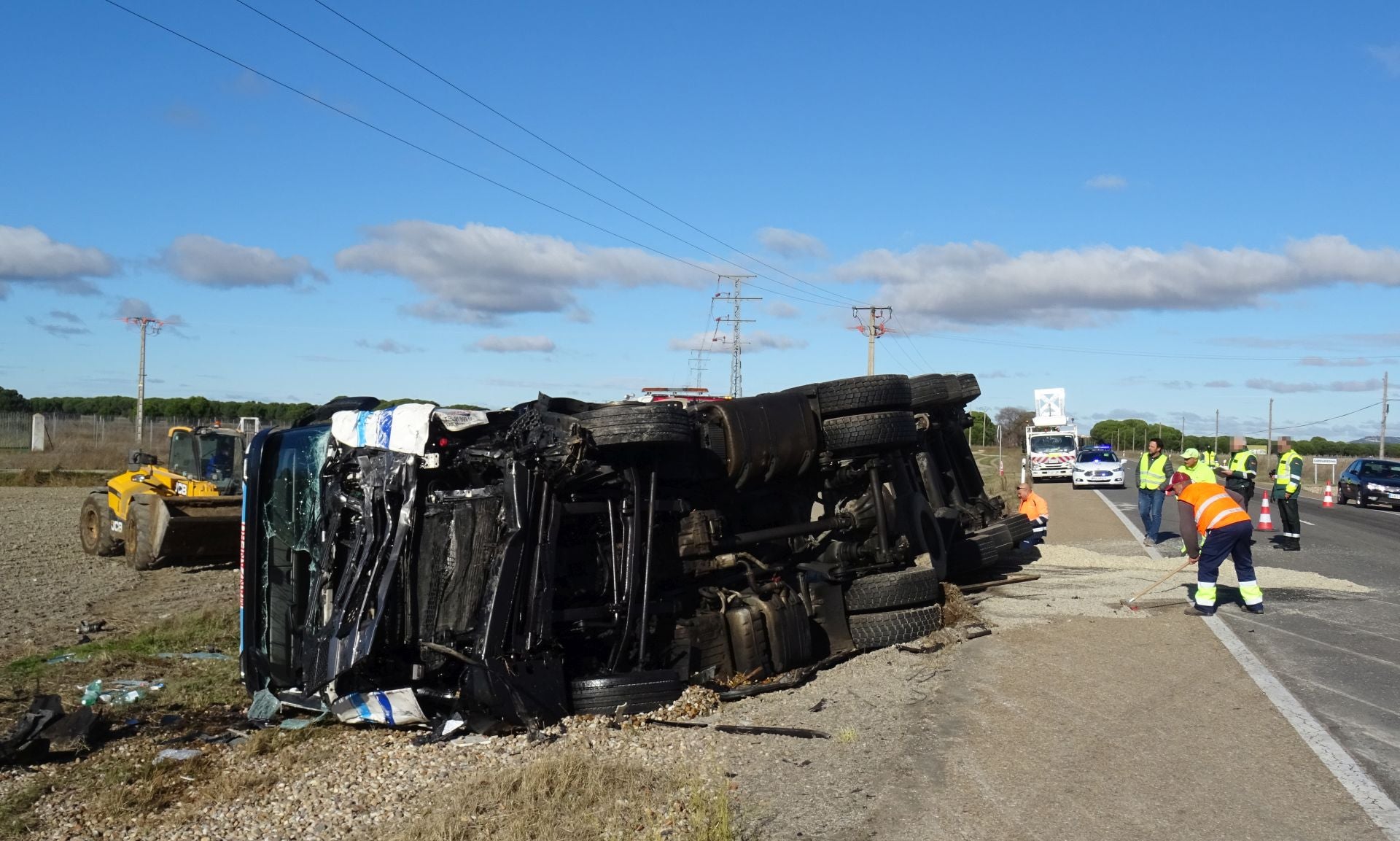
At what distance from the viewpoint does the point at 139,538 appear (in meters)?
15.1

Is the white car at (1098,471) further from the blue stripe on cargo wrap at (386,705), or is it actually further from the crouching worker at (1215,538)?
the blue stripe on cargo wrap at (386,705)

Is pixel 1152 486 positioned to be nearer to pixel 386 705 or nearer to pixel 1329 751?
pixel 1329 751

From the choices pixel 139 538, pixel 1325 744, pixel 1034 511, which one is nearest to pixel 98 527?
pixel 139 538

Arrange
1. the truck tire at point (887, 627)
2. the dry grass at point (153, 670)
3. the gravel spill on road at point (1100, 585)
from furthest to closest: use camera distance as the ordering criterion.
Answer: the gravel spill on road at point (1100, 585)
the truck tire at point (887, 627)
the dry grass at point (153, 670)

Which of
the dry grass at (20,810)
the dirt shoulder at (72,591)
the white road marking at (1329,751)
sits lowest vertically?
the dirt shoulder at (72,591)

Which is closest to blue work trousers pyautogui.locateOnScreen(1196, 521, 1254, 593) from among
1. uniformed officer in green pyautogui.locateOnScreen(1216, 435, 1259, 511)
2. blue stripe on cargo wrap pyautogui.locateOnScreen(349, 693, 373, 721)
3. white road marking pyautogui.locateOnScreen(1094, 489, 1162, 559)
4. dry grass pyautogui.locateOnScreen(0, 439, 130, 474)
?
white road marking pyautogui.locateOnScreen(1094, 489, 1162, 559)

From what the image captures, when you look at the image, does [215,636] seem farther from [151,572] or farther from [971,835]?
[971,835]

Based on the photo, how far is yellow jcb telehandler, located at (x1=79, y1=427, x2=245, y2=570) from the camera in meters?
14.7

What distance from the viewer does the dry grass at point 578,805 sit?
4738mm

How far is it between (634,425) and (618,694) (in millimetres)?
1614

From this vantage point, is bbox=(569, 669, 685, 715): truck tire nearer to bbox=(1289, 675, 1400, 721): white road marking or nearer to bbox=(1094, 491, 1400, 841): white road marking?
bbox=(1094, 491, 1400, 841): white road marking

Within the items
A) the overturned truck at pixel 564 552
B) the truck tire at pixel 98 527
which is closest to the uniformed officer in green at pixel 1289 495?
the overturned truck at pixel 564 552

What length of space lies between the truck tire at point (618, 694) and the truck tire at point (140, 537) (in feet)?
32.8

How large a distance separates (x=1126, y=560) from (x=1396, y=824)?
33.4 feet
